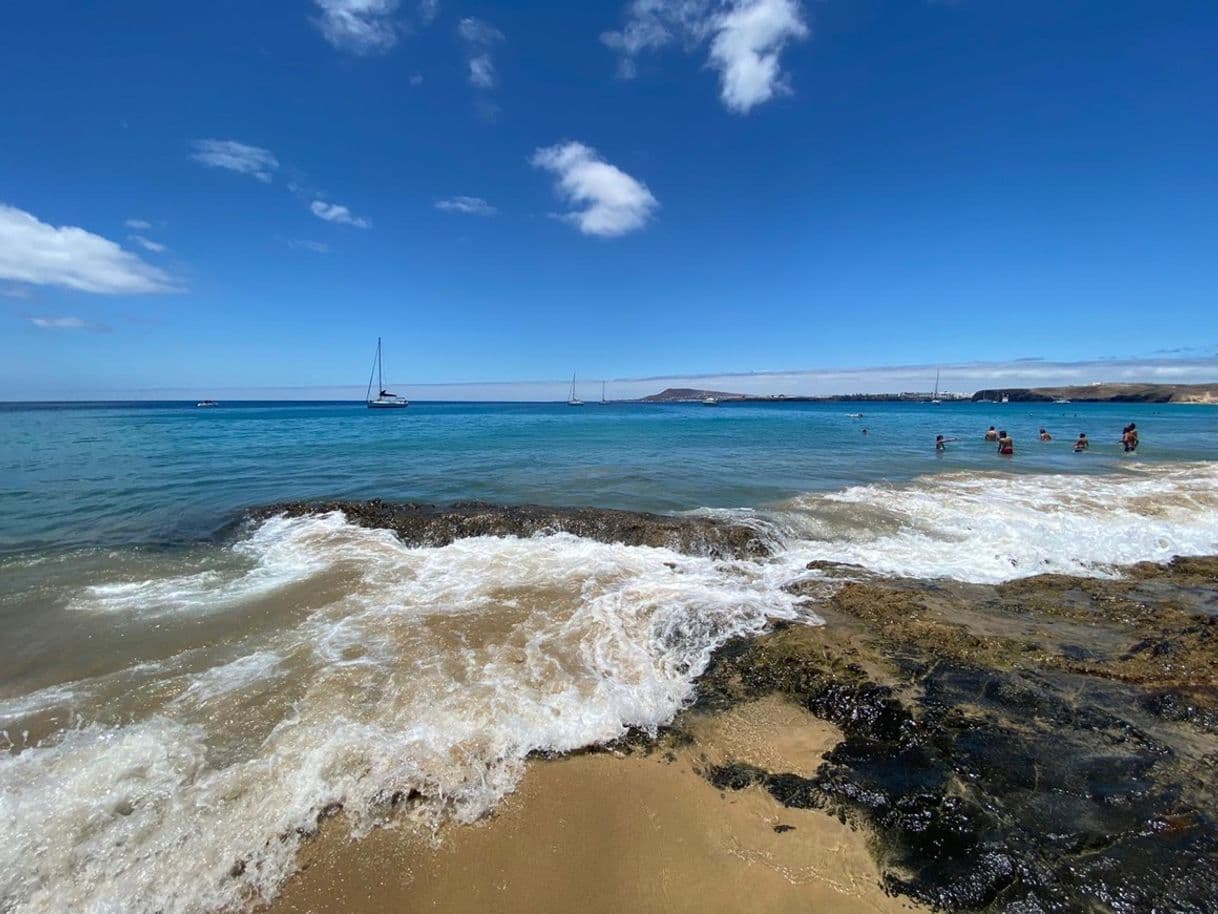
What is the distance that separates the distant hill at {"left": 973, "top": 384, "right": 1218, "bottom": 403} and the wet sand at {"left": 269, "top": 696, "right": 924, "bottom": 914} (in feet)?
650

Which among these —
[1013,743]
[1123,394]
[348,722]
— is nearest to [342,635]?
[348,722]

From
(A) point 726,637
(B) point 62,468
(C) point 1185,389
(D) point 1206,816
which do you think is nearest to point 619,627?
(A) point 726,637

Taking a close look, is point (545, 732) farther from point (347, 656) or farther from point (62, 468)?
point (62, 468)

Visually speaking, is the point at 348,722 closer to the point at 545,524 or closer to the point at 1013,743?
the point at 1013,743

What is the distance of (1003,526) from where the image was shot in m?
12.2

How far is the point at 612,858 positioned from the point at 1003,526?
12964 mm

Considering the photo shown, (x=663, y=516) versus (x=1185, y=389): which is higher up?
(x=1185, y=389)

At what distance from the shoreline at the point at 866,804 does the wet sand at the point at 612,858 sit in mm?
14

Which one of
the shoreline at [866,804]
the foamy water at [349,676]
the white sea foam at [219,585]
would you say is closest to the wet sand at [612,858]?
the shoreline at [866,804]


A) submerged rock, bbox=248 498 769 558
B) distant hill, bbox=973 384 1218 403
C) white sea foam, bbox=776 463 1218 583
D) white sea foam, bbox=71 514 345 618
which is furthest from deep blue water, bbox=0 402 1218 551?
distant hill, bbox=973 384 1218 403

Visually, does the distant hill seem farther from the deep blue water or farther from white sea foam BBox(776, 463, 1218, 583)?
white sea foam BBox(776, 463, 1218, 583)

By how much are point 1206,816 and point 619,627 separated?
5760 millimetres

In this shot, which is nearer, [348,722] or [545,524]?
[348,722]

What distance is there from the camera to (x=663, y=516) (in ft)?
42.3
